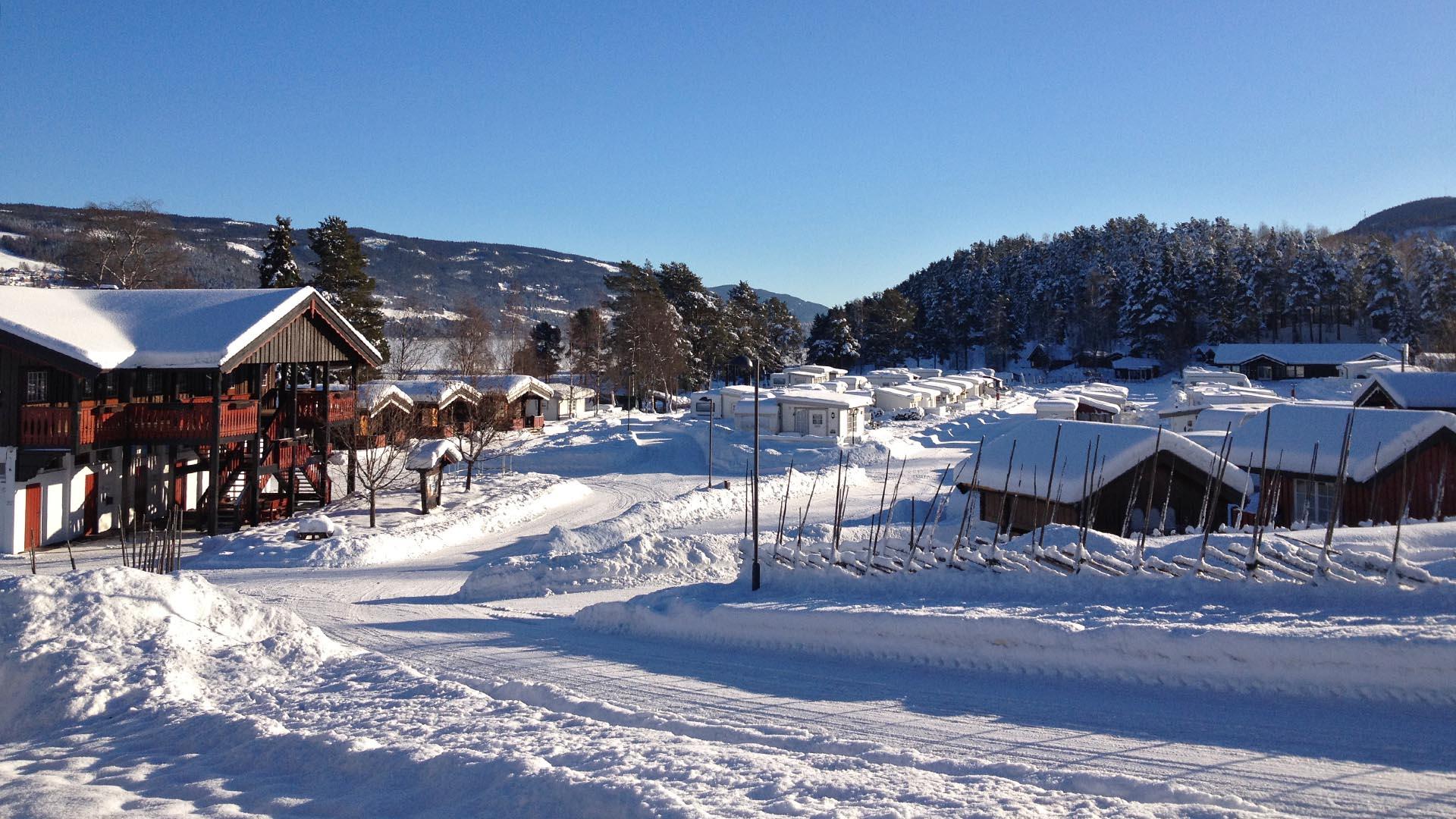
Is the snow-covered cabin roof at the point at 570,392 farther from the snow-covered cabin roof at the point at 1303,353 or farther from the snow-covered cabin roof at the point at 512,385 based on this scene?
the snow-covered cabin roof at the point at 1303,353

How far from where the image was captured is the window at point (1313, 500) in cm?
1945

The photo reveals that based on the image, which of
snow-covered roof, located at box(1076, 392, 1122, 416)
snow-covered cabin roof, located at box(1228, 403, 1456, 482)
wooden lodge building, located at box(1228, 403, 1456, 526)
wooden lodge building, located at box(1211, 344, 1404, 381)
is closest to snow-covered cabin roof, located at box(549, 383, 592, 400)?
snow-covered roof, located at box(1076, 392, 1122, 416)

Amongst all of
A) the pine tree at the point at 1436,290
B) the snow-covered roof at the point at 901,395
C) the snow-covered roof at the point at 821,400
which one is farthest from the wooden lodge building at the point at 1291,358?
the snow-covered roof at the point at 821,400

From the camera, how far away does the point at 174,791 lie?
6988mm

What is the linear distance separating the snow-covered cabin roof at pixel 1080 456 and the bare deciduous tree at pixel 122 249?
41.5 m

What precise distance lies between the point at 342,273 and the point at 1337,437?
46484mm

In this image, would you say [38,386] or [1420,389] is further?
[1420,389]

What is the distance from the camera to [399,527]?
2466 cm

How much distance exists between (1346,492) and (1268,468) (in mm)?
1556

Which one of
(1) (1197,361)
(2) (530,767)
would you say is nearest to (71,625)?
(2) (530,767)

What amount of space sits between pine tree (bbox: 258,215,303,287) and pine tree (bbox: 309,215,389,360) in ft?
5.86

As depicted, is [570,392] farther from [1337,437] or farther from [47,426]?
[1337,437]

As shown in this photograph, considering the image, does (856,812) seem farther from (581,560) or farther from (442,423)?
(442,423)

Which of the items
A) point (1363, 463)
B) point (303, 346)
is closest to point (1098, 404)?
point (1363, 463)
